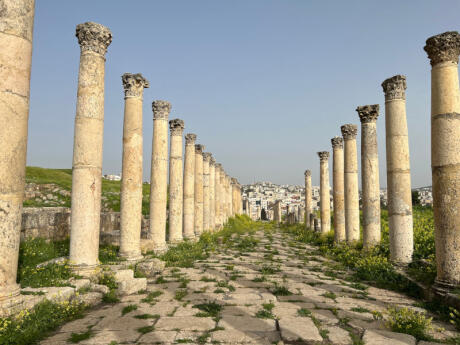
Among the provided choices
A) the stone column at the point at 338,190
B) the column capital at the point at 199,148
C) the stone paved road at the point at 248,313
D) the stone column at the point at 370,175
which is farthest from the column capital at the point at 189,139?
the stone paved road at the point at 248,313

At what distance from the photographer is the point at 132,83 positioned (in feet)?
37.7

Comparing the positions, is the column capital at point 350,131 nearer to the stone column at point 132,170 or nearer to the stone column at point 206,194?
the stone column at point 132,170

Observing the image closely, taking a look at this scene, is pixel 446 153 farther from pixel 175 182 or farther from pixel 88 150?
pixel 175 182

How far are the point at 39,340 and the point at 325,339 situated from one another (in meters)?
4.29

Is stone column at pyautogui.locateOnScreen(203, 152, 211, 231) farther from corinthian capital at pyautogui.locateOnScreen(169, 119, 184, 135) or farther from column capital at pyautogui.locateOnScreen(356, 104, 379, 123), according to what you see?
column capital at pyautogui.locateOnScreen(356, 104, 379, 123)

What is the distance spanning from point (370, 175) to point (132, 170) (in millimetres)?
9458

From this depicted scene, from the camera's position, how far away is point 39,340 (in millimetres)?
4871

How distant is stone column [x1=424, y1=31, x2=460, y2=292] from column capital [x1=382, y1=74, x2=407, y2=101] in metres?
3.04

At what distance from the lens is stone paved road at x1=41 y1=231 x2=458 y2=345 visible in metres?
4.98

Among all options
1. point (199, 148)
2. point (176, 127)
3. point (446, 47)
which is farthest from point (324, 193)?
point (446, 47)

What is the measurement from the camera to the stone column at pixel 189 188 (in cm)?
1831

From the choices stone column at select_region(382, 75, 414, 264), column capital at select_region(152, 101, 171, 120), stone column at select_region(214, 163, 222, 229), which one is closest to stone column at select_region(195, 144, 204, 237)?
stone column at select_region(214, 163, 222, 229)

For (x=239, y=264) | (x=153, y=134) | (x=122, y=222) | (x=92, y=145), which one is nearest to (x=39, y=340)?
(x=92, y=145)

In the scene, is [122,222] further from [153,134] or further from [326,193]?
[326,193]
